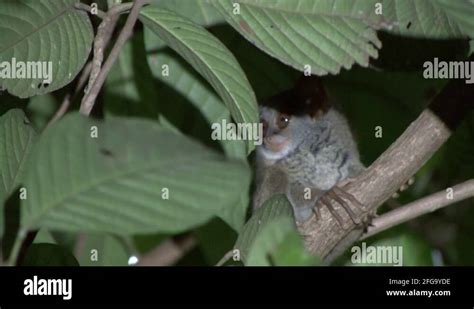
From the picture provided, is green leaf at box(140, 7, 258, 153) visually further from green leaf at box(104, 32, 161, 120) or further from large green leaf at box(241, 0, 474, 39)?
green leaf at box(104, 32, 161, 120)

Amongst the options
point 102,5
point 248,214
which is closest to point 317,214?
point 248,214

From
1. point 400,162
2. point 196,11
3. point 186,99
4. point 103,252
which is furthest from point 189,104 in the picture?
point 400,162

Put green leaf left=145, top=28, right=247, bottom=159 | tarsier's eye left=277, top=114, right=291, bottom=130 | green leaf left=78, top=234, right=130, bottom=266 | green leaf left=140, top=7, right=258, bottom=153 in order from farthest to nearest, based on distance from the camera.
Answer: tarsier's eye left=277, top=114, right=291, bottom=130
green leaf left=78, top=234, right=130, bottom=266
green leaf left=145, top=28, right=247, bottom=159
green leaf left=140, top=7, right=258, bottom=153

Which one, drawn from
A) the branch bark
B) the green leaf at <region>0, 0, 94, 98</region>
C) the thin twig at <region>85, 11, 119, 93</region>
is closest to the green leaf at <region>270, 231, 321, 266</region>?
the thin twig at <region>85, 11, 119, 93</region>

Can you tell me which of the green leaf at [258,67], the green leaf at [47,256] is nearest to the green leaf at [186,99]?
the green leaf at [258,67]

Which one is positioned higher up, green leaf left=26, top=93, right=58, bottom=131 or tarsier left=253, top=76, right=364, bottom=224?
green leaf left=26, top=93, right=58, bottom=131

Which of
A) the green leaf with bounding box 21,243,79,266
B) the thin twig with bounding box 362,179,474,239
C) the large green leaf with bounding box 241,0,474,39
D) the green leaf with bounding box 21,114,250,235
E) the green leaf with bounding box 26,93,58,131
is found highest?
the green leaf with bounding box 26,93,58,131

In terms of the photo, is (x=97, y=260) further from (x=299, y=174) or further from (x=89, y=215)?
(x=89, y=215)
